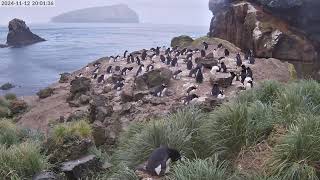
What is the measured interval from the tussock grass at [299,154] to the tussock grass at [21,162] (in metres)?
4.59

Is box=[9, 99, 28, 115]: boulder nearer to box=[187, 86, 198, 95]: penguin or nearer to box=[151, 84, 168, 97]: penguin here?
box=[151, 84, 168, 97]: penguin

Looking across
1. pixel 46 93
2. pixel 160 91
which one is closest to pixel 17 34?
pixel 46 93

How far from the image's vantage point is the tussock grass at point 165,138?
8.19 m

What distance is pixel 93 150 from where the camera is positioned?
10352 millimetres

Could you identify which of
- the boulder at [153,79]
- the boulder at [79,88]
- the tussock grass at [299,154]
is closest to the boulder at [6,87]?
the boulder at [79,88]

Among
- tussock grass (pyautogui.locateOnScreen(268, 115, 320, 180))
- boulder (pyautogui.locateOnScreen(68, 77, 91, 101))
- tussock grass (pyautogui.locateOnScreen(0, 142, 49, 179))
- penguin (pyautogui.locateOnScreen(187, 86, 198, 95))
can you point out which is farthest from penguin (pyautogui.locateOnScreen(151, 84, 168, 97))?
tussock grass (pyautogui.locateOnScreen(268, 115, 320, 180))

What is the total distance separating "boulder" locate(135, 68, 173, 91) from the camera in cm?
2325

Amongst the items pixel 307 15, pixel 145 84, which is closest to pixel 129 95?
pixel 145 84

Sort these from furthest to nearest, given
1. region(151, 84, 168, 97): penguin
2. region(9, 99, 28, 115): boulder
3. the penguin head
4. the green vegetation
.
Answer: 1. region(9, 99, 28, 115): boulder
2. region(151, 84, 168, 97): penguin
3. the penguin head
4. the green vegetation

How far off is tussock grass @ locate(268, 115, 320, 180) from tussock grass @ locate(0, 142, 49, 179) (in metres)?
4.59

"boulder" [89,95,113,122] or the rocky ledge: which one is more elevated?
"boulder" [89,95,113,122]

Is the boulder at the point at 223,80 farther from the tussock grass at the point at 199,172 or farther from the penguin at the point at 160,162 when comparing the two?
the tussock grass at the point at 199,172

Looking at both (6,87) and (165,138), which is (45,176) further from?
(6,87)

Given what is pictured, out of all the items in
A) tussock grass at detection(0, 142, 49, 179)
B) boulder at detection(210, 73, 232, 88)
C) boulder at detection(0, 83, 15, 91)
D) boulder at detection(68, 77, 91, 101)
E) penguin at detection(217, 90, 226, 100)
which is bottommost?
boulder at detection(0, 83, 15, 91)
